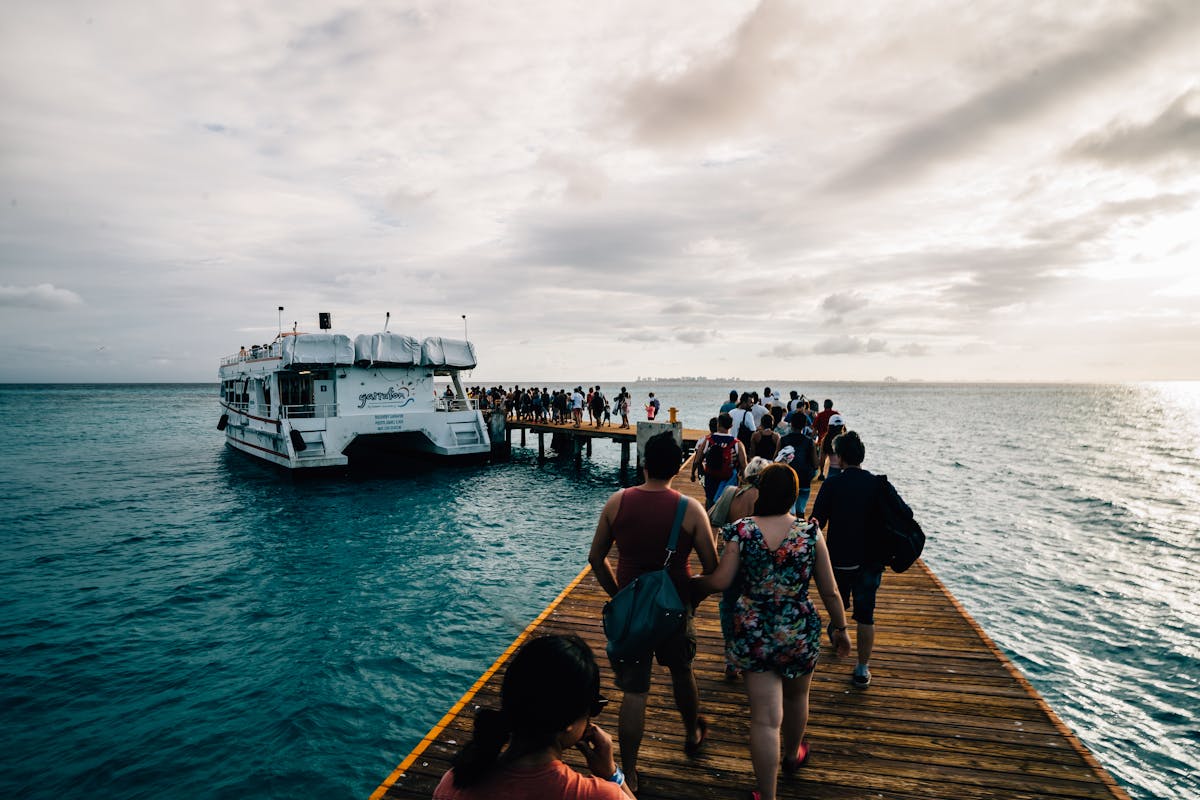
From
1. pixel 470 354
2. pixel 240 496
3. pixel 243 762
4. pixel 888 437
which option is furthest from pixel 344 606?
pixel 888 437

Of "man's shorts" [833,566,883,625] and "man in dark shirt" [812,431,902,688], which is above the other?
"man in dark shirt" [812,431,902,688]

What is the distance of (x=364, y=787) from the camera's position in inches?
241

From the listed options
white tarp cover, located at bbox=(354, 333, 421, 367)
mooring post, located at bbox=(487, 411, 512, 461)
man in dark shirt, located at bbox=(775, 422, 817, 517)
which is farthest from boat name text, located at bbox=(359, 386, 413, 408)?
man in dark shirt, located at bbox=(775, 422, 817, 517)

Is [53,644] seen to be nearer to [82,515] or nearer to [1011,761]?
[82,515]

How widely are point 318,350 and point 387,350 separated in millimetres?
2715

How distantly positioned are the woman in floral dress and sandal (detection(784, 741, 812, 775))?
56 centimetres

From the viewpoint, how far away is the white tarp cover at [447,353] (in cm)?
2530

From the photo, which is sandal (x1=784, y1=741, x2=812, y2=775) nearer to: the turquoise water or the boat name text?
the turquoise water

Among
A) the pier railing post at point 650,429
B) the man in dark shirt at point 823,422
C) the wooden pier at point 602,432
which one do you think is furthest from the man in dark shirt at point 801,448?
the wooden pier at point 602,432

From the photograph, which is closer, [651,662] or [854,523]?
[651,662]

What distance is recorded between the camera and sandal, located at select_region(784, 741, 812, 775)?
147 inches

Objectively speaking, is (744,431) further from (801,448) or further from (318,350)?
(318,350)

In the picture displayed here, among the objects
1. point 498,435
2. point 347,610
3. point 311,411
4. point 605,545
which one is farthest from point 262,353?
point 605,545

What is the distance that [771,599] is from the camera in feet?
10.8
